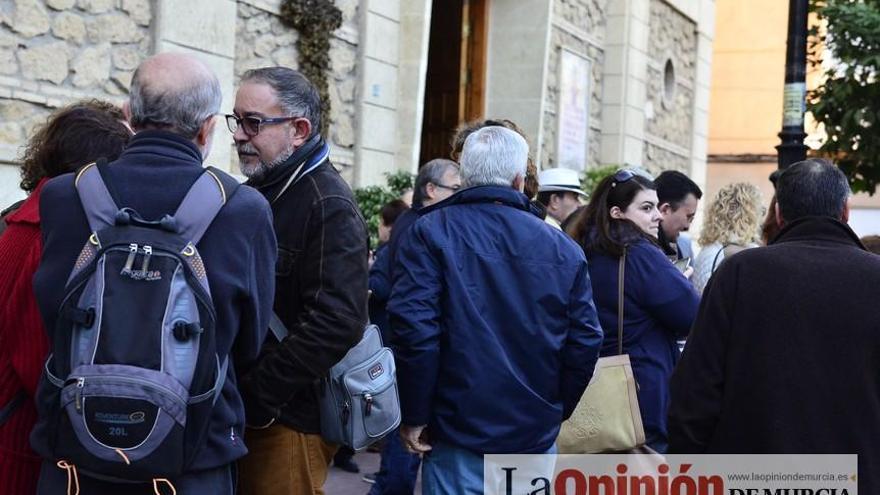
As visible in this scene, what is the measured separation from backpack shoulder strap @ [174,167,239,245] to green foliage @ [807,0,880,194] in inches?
436

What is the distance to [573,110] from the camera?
15977mm

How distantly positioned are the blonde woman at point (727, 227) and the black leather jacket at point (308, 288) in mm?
3472

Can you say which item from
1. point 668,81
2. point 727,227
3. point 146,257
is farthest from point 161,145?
point 668,81

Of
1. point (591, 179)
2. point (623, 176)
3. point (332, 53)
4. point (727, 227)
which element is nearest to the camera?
point (623, 176)

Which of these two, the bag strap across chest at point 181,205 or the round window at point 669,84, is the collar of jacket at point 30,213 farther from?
the round window at point 669,84

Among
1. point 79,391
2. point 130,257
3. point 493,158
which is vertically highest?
point 493,158

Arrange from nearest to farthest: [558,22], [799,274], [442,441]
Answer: [799,274] → [442,441] → [558,22]

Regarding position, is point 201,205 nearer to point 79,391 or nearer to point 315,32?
point 79,391

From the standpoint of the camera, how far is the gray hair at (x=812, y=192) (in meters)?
4.04

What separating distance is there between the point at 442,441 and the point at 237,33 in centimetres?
661

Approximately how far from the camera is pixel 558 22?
15.3m

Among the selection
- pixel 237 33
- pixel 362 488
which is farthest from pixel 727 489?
pixel 237 33

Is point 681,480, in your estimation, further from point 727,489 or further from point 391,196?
point 391,196

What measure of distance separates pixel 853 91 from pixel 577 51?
3.89m
